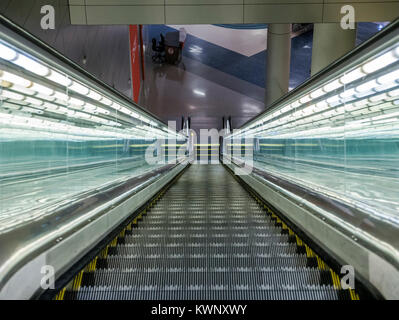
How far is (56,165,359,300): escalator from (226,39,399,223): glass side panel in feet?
2.14

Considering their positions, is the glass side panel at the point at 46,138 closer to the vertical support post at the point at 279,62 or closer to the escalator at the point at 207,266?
the escalator at the point at 207,266

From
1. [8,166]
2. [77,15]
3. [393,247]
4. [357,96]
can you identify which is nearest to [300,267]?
[393,247]

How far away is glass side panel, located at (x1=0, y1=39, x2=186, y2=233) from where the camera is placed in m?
2.20

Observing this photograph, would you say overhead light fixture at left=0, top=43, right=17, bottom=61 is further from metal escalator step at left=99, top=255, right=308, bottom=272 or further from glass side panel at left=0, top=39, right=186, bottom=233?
metal escalator step at left=99, top=255, right=308, bottom=272

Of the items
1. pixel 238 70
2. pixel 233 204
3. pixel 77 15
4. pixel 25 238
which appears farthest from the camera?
pixel 238 70

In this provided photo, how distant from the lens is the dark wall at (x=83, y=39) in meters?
5.50

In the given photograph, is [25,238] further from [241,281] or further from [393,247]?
[393,247]

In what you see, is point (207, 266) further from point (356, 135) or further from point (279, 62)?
point (279, 62)

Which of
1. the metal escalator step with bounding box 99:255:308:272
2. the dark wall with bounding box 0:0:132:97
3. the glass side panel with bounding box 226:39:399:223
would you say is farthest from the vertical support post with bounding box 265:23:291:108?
the metal escalator step with bounding box 99:255:308:272

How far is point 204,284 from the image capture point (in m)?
2.22

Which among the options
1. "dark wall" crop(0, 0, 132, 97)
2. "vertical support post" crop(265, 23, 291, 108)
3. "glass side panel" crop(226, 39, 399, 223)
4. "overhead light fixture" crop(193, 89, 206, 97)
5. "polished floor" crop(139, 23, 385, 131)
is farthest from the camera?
"overhead light fixture" crop(193, 89, 206, 97)

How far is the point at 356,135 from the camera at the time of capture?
2996 millimetres

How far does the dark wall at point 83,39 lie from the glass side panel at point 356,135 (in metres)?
3.41
